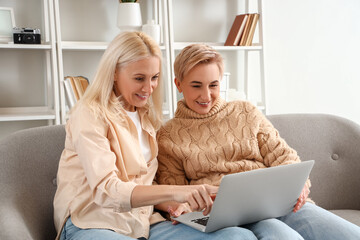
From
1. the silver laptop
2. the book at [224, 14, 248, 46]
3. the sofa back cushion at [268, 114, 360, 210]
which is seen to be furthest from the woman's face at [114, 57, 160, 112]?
the book at [224, 14, 248, 46]

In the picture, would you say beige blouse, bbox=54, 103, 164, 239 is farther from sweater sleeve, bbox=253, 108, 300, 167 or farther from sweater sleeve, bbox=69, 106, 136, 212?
sweater sleeve, bbox=253, 108, 300, 167

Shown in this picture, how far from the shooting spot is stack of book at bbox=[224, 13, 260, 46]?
3.13 m

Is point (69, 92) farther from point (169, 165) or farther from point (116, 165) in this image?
point (116, 165)

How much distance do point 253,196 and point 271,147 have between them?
0.47m

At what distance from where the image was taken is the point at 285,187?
137cm

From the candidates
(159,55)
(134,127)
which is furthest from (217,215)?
(159,55)

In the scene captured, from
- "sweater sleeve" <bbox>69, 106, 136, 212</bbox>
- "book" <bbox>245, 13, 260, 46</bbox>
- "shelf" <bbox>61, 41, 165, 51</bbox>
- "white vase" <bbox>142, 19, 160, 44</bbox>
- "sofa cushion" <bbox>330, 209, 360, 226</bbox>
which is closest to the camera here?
"sweater sleeve" <bbox>69, 106, 136, 212</bbox>

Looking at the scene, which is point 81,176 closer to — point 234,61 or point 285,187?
point 285,187

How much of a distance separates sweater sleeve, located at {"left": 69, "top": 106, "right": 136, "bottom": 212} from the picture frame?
5.06 ft

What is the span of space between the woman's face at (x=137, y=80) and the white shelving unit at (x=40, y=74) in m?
1.21

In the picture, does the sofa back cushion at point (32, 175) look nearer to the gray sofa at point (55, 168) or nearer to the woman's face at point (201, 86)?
the gray sofa at point (55, 168)

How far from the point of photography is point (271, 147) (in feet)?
5.73

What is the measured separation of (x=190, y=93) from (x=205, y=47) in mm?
177

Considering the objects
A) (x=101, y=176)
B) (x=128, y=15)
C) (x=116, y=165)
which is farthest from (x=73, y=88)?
(x=101, y=176)
